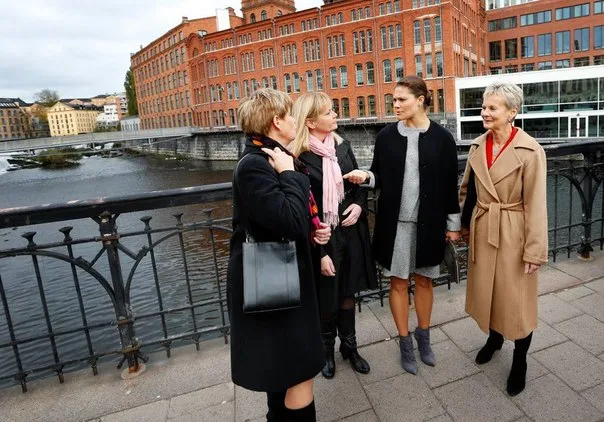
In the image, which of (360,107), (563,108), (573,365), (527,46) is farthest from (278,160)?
(527,46)

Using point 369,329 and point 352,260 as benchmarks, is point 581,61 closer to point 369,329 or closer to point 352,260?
point 369,329

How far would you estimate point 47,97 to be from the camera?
120 meters

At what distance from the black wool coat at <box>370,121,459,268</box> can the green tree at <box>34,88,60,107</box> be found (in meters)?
139

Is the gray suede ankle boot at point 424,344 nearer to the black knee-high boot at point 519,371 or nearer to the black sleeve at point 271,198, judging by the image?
the black knee-high boot at point 519,371

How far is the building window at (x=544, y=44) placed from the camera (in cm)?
4488

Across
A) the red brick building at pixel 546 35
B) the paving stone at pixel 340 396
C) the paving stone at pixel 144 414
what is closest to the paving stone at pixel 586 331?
the paving stone at pixel 340 396

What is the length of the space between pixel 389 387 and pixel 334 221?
39.7 inches

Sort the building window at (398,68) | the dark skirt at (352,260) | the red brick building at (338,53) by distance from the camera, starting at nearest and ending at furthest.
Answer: the dark skirt at (352,260), the red brick building at (338,53), the building window at (398,68)

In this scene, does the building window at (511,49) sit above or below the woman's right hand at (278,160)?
above

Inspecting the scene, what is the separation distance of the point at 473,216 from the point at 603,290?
5.81 ft

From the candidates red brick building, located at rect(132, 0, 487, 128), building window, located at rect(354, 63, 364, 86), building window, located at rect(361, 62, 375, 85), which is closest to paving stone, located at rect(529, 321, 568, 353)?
red brick building, located at rect(132, 0, 487, 128)

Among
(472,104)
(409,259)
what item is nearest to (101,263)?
(409,259)

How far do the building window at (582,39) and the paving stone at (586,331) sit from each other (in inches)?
2010

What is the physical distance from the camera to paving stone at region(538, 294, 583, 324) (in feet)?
9.99
